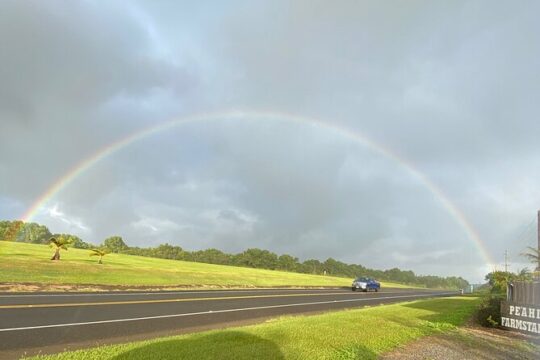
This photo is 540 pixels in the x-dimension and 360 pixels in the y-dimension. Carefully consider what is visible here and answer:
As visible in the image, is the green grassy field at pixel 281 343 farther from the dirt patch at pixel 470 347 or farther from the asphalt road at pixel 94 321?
the asphalt road at pixel 94 321

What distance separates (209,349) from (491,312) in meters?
13.6

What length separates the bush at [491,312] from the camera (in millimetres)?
17688

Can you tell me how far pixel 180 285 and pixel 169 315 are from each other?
20794 millimetres

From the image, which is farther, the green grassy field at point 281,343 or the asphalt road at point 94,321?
the asphalt road at point 94,321

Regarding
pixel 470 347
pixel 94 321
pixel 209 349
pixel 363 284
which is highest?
pixel 363 284

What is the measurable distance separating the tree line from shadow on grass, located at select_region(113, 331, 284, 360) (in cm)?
9799

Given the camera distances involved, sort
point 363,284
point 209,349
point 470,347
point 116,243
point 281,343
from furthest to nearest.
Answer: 1. point 116,243
2. point 363,284
3. point 470,347
4. point 281,343
5. point 209,349

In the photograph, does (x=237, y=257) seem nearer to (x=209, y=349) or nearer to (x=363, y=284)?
(x=363, y=284)

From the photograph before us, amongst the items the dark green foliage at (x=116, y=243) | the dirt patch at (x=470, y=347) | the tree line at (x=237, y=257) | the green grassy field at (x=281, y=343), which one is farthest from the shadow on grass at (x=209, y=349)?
the dark green foliage at (x=116, y=243)

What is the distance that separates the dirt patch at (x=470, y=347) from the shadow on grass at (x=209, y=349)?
8.95 ft

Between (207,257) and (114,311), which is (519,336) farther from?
(207,257)

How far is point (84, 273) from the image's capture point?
34062 millimetres

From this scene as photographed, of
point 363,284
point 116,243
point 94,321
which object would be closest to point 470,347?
point 94,321

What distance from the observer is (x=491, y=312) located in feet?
60.2
